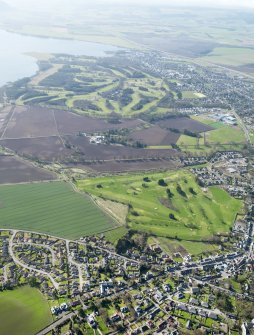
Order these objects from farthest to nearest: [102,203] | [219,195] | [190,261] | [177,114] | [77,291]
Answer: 1. [177,114]
2. [219,195]
3. [102,203]
4. [190,261]
5. [77,291]

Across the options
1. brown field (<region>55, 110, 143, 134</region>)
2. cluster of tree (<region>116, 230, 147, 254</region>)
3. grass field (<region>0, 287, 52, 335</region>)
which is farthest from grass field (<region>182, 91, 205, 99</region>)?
grass field (<region>0, 287, 52, 335</region>)

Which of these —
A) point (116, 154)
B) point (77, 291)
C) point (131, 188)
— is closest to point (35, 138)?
point (116, 154)

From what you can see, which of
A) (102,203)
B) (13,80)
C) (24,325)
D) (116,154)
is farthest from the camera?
(13,80)

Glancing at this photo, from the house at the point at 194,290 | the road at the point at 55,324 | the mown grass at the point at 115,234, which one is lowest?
the road at the point at 55,324

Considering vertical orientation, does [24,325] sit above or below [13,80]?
below

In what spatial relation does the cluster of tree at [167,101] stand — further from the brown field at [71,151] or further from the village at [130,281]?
the village at [130,281]

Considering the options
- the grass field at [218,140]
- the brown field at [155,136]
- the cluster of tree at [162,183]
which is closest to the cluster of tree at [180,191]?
the cluster of tree at [162,183]

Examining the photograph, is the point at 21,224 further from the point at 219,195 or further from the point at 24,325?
the point at 219,195
